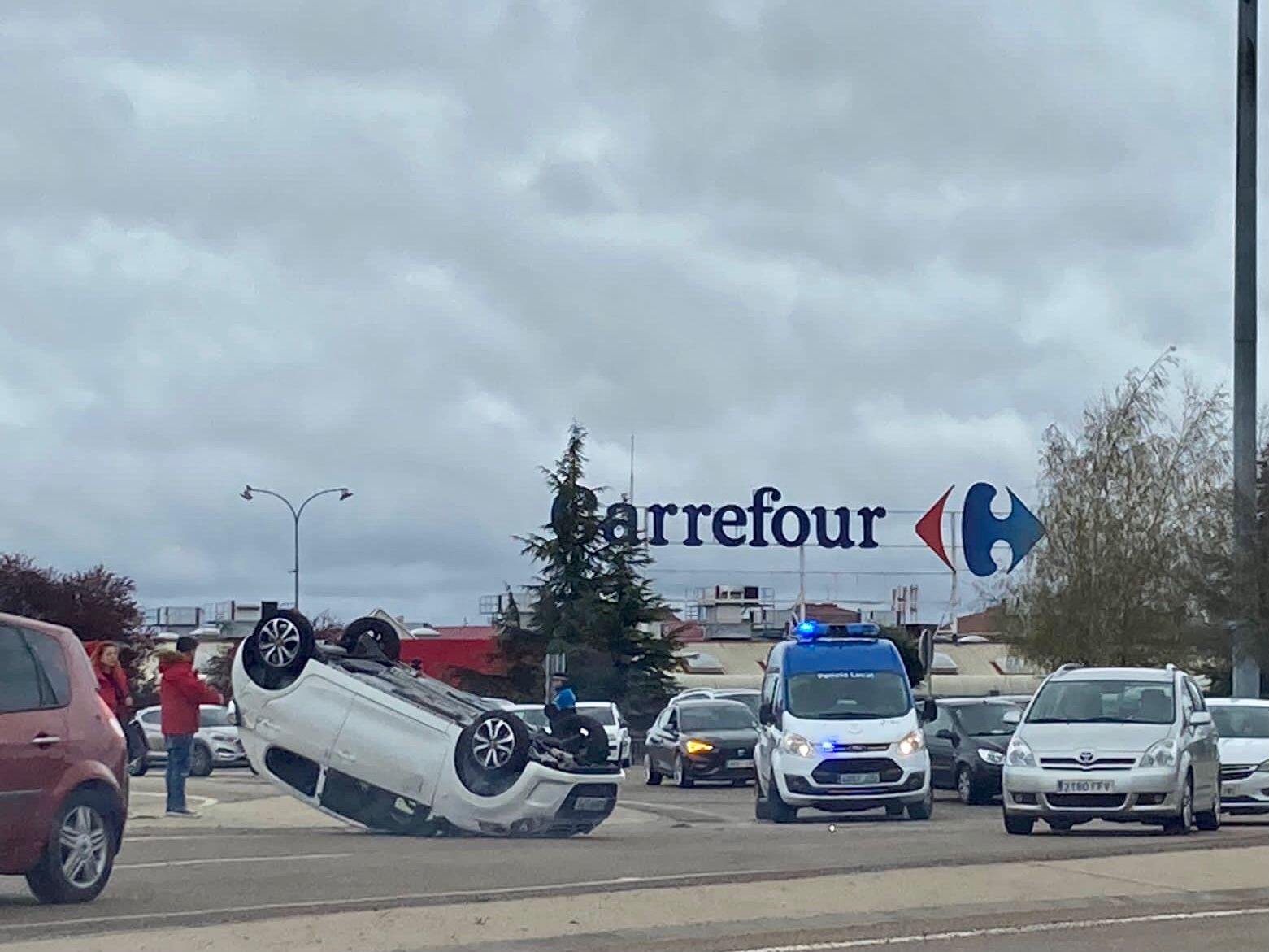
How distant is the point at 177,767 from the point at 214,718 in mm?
22893

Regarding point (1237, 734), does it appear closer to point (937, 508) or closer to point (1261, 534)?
point (1261, 534)

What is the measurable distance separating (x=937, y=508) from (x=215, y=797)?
92.8 feet

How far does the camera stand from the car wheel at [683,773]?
33156 millimetres

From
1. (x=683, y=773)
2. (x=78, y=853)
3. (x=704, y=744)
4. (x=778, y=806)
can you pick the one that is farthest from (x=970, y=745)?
(x=78, y=853)

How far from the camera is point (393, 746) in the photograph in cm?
1858

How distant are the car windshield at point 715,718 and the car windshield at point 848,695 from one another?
1024 centimetres

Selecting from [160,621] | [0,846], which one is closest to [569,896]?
[0,846]

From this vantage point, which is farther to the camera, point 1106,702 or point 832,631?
point 832,631

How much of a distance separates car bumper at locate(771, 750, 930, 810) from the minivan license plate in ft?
12.2

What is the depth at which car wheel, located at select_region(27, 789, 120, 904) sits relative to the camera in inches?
488

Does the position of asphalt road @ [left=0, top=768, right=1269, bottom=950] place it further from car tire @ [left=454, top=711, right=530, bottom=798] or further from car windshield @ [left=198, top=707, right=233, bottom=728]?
car windshield @ [left=198, top=707, right=233, bottom=728]

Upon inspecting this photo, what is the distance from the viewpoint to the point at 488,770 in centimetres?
1842

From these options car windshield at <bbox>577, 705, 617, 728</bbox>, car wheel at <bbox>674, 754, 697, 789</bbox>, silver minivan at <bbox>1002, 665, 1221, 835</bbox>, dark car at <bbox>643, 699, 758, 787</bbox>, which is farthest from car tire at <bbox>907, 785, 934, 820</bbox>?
car windshield at <bbox>577, 705, 617, 728</bbox>

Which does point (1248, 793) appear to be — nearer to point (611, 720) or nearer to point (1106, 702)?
point (1106, 702)
